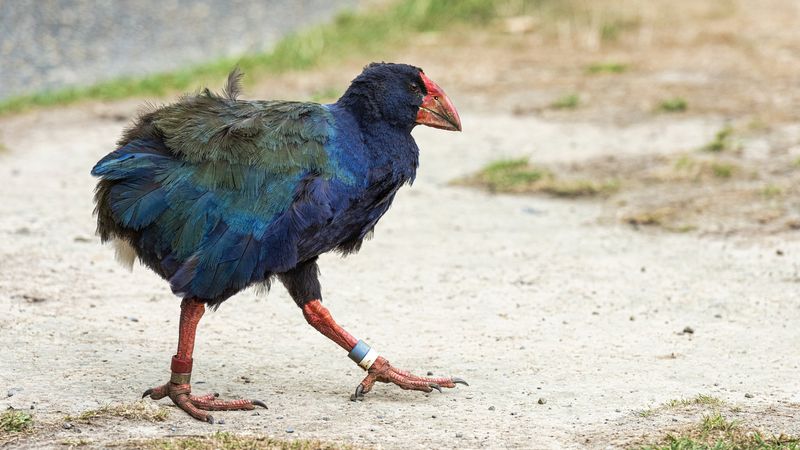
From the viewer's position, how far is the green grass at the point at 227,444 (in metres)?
4.38

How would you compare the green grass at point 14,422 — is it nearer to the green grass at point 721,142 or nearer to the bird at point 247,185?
the bird at point 247,185

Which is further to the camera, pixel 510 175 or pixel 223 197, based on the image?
pixel 510 175

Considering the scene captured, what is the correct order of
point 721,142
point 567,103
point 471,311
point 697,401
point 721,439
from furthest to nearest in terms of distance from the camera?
1. point 567,103
2. point 721,142
3. point 471,311
4. point 697,401
5. point 721,439

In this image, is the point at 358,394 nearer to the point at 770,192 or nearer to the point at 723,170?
the point at 770,192

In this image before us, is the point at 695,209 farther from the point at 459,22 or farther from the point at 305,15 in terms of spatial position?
the point at 305,15

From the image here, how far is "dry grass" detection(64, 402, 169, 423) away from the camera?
4691 mm

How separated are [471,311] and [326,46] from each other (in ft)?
26.0

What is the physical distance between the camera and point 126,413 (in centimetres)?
473

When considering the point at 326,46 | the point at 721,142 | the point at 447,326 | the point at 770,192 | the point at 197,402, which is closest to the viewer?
the point at 197,402

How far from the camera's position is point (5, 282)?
6637 mm

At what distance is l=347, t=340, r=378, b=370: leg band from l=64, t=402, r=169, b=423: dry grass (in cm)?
89

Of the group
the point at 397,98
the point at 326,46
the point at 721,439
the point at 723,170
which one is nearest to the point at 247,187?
the point at 397,98

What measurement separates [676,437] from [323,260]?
11.0 ft

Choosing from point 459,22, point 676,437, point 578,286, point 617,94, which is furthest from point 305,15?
point 676,437
